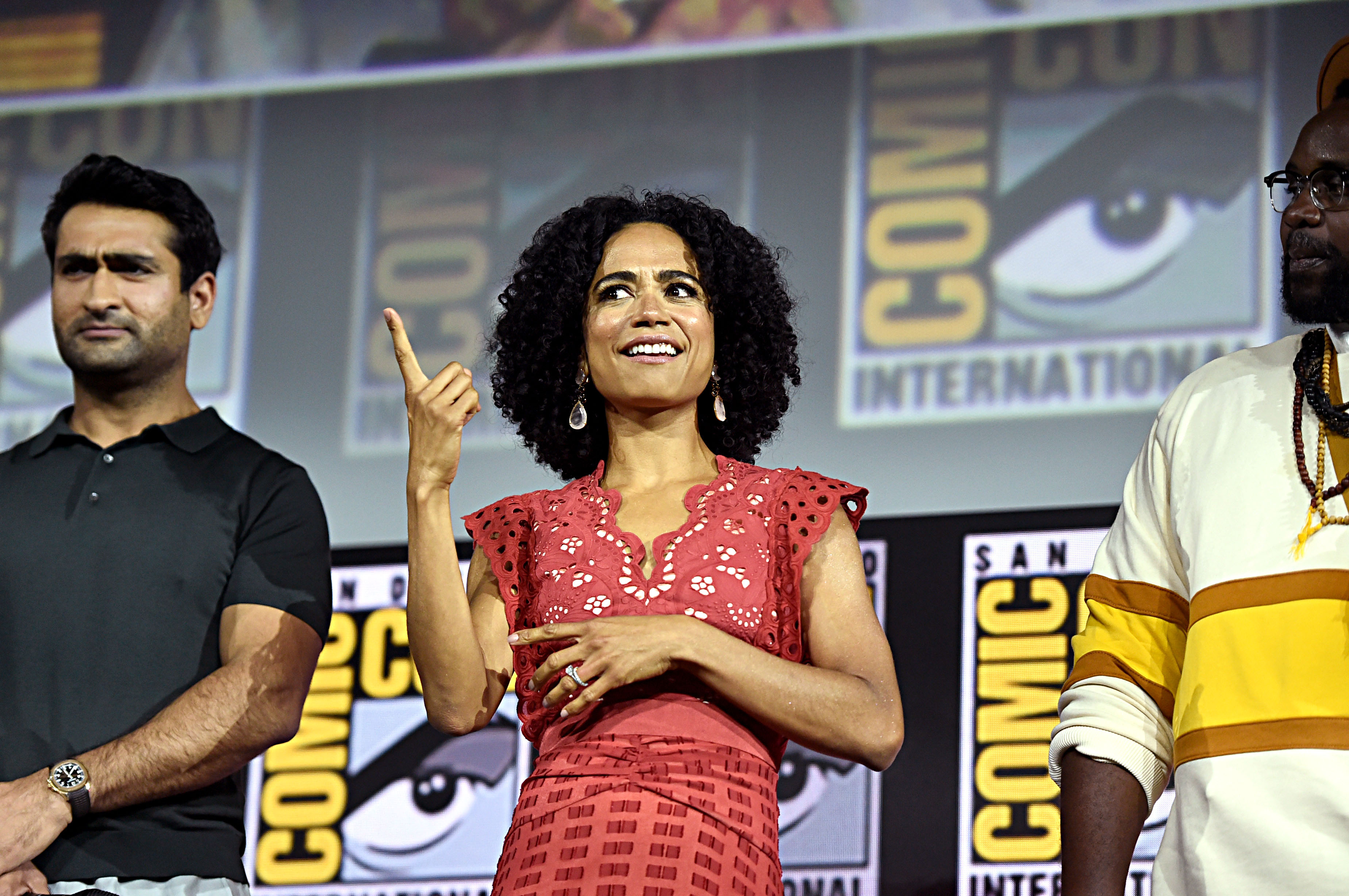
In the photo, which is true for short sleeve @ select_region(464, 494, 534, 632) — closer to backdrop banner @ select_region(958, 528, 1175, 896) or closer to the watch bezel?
the watch bezel

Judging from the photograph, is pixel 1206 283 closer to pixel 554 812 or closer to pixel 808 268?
pixel 808 268

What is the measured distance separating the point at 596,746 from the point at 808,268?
1.77 m

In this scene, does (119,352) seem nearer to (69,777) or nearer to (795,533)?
(69,777)

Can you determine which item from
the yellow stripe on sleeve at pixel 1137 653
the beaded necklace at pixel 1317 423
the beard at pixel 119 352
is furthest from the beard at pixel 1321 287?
the beard at pixel 119 352

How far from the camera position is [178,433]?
108 inches

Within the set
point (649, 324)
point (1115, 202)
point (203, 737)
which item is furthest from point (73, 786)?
point (1115, 202)

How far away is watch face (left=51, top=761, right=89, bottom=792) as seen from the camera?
7.91 ft

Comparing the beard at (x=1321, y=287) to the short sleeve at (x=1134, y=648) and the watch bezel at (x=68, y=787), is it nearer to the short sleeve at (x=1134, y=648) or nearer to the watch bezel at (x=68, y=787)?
the short sleeve at (x=1134, y=648)

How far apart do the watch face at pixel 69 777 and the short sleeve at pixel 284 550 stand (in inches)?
12.3

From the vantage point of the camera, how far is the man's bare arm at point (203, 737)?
240cm

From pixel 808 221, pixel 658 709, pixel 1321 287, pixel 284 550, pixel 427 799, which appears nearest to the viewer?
pixel 1321 287

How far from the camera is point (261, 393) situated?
4.00 metres

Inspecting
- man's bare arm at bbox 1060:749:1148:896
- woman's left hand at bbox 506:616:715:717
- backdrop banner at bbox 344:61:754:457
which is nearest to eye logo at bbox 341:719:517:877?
backdrop banner at bbox 344:61:754:457

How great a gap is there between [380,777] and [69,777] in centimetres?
119
